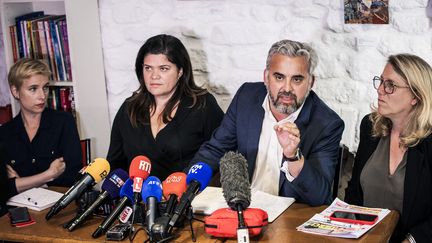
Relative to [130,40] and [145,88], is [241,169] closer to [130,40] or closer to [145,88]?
[145,88]

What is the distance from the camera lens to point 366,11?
318 cm

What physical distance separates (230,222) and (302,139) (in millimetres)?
744

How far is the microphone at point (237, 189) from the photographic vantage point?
2127 mm

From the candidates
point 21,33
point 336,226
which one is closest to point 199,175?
point 336,226

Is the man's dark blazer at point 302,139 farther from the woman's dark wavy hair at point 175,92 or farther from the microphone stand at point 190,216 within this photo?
the microphone stand at point 190,216

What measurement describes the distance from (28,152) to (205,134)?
0.98 m

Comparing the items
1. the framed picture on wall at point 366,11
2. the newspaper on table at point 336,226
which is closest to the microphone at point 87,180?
the newspaper on table at point 336,226

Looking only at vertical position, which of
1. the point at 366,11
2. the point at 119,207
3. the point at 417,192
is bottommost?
the point at 417,192

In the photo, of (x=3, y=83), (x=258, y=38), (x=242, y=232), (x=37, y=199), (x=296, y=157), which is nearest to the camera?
(x=242, y=232)

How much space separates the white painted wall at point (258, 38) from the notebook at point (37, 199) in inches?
46.6

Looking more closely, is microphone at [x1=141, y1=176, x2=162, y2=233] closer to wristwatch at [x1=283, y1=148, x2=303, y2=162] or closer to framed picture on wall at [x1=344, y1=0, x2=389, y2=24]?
wristwatch at [x1=283, y1=148, x2=303, y2=162]

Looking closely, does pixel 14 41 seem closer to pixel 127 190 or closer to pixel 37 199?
pixel 37 199

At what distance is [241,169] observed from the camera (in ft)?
7.52

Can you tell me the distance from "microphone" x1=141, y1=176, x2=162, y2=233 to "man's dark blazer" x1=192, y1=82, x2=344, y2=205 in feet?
2.00
